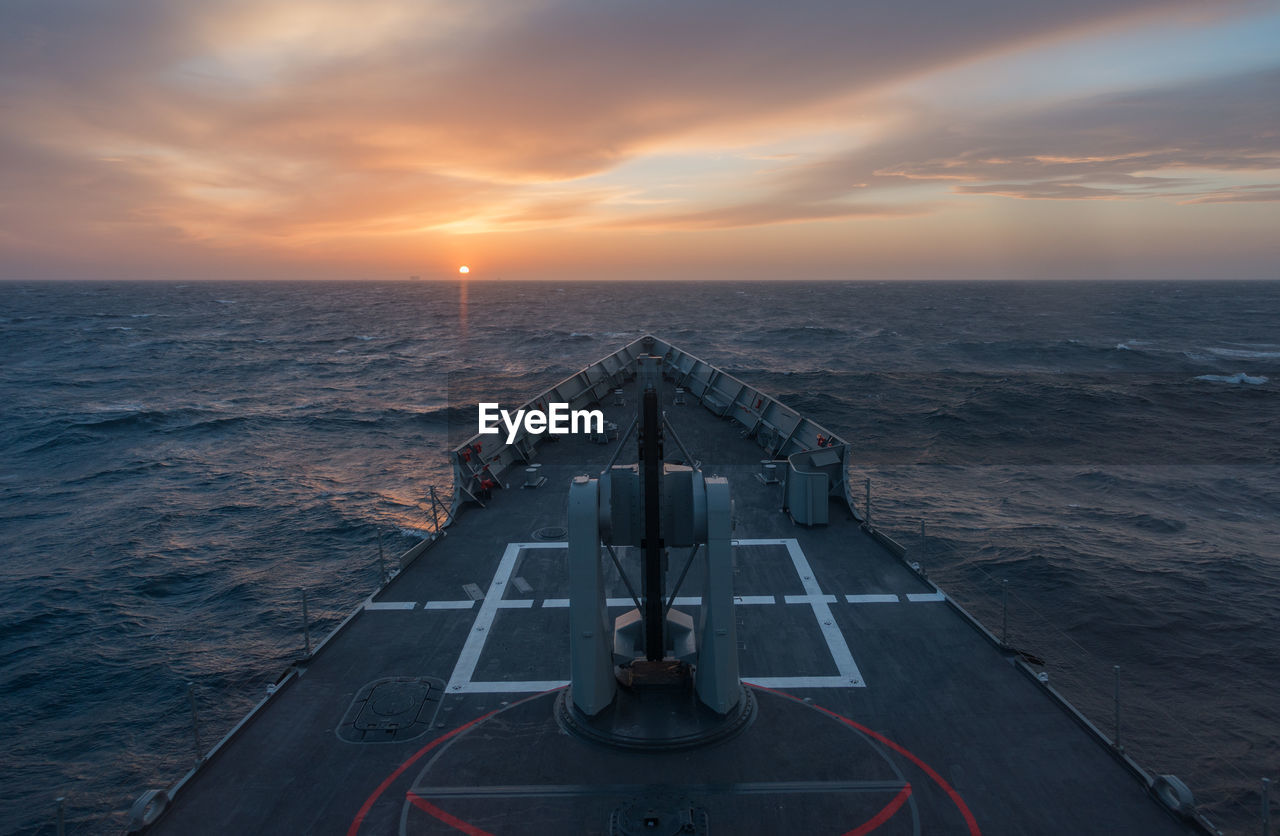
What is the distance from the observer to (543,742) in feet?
33.7

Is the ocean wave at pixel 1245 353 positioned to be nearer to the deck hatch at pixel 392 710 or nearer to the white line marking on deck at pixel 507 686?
the white line marking on deck at pixel 507 686

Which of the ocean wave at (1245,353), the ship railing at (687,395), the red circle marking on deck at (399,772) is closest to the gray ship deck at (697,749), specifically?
the red circle marking on deck at (399,772)

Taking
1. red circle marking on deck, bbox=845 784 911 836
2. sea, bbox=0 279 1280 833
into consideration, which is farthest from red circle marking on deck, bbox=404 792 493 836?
sea, bbox=0 279 1280 833

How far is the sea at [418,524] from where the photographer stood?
20.2m

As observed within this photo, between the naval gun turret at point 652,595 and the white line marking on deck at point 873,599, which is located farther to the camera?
the white line marking on deck at point 873,599

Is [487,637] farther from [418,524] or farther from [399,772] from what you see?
[418,524]

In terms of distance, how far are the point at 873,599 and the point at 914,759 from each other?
193 inches

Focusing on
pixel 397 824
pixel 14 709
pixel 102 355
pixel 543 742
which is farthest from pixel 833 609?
pixel 102 355

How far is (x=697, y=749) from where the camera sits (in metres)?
10.0

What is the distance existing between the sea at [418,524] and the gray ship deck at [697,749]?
5519 mm

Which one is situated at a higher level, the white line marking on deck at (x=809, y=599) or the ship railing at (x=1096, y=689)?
the white line marking on deck at (x=809, y=599)

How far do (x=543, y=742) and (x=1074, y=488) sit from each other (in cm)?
3908

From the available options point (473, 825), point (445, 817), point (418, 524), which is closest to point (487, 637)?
point (445, 817)

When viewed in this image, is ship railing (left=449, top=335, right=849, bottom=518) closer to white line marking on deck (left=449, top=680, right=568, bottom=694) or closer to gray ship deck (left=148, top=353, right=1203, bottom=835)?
gray ship deck (left=148, top=353, right=1203, bottom=835)
